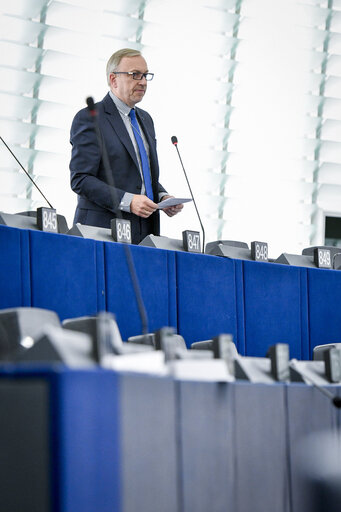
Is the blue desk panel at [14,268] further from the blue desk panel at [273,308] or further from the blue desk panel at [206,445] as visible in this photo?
the blue desk panel at [206,445]

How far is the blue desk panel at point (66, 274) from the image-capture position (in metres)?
4.17

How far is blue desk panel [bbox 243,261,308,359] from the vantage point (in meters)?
5.00

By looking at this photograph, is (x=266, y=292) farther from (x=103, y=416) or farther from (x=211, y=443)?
(x=103, y=416)

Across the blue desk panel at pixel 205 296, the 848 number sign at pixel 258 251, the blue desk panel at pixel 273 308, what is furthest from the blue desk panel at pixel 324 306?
the blue desk panel at pixel 205 296

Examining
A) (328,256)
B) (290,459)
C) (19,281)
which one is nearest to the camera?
(290,459)

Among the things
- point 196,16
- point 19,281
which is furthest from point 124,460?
point 196,16

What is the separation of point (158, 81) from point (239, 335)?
12.1 feet

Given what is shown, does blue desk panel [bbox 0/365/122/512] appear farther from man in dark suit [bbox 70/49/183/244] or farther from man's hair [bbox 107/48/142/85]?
man's hair [bbox 107/48/142/85]

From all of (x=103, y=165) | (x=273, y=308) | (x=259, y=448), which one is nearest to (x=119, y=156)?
(x=103, y=165)

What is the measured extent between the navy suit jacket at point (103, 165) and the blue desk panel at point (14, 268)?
0.77 m

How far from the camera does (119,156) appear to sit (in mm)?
4973

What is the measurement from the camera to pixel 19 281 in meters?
4.07

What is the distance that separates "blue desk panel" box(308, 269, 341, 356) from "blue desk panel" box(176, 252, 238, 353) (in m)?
0.55

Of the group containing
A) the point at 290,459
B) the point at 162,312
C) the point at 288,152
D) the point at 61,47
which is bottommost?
the point at 290,459
